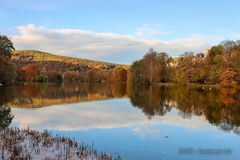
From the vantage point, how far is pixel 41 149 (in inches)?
447

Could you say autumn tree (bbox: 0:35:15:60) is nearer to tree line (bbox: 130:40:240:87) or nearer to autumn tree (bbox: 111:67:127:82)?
tree line (bbox: 130:40:240:87)

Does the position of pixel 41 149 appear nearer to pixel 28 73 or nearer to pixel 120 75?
pixel 28 73

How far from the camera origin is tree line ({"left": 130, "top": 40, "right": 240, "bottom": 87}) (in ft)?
283

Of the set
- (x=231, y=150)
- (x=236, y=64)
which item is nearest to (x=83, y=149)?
(x=231, y=150)

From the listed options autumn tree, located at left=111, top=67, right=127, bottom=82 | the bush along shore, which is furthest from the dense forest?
the bush along shore

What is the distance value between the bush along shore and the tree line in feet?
250

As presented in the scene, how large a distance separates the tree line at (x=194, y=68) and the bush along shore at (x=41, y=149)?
76207mm

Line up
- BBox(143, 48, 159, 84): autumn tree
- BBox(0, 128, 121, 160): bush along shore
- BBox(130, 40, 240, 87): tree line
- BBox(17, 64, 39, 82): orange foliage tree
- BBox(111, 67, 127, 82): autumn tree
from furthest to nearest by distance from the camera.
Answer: BBox(111, 67, 127, 82): autumn tree → BBox(17, 64, 39, 82): orange foliage tree → BBox(143, 48, 159, 84): autumn tree → BBox(130, 40, 240, 87): tree line → BBox(0, 128, 121, 160): bush along shore

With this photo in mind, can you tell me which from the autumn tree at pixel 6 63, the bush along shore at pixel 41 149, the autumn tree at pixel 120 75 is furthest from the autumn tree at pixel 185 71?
the bush along shore at pixel 41 149

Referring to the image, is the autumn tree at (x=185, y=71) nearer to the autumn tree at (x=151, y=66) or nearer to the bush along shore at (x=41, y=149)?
the autumn tree at (x=151, y=66)

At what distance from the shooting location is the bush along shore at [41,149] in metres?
10.2

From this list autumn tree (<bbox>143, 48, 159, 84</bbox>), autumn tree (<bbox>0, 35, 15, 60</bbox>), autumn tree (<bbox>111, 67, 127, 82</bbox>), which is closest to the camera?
autumn tree (<bbox>0, 35, 15, 60</bbox>)

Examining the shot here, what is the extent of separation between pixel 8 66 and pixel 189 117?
5243cm

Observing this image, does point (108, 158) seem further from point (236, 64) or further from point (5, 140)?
point (236, 64)
